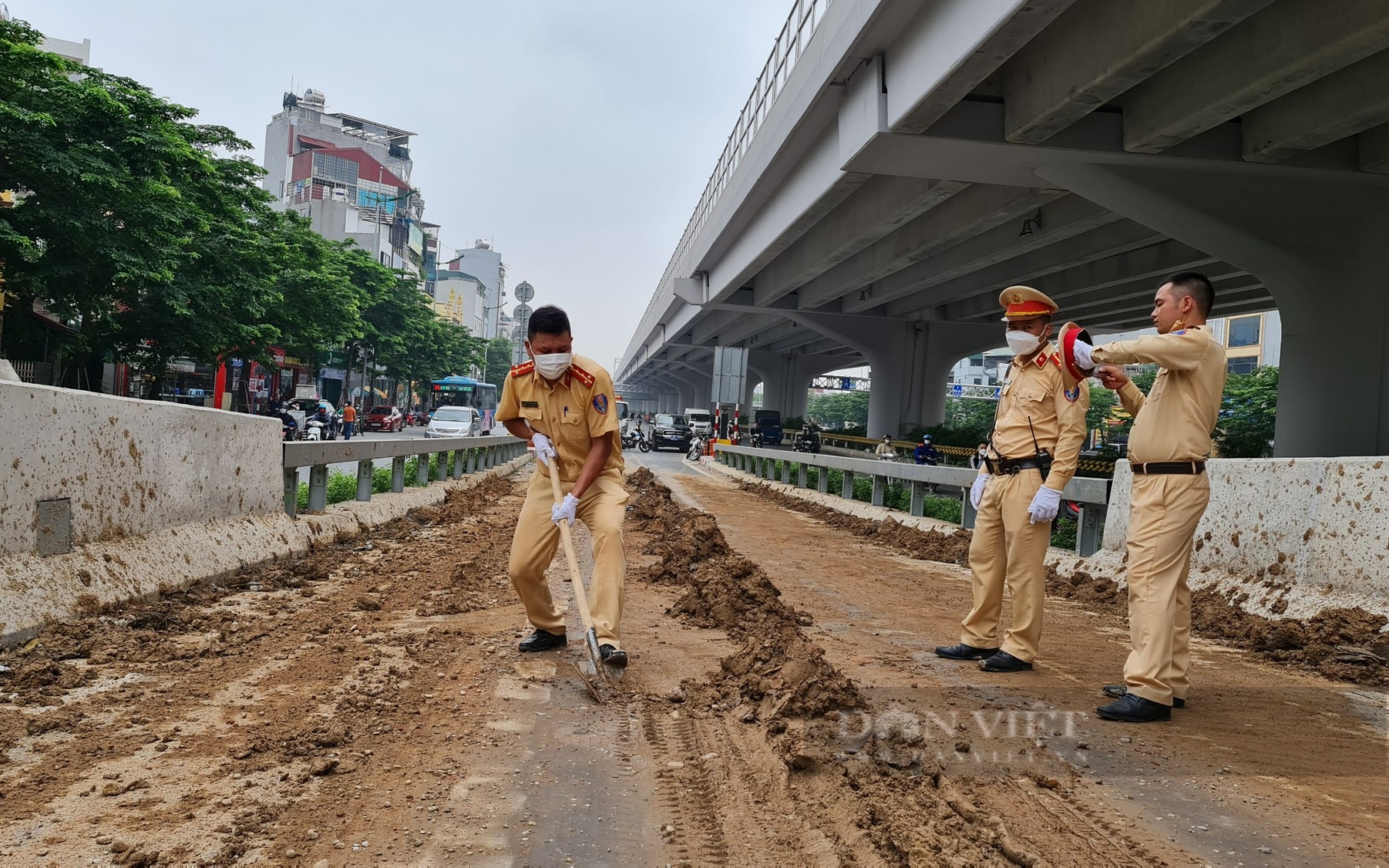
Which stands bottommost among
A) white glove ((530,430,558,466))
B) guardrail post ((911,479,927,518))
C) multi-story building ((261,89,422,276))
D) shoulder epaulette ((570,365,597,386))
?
guardrail post ((911,479,927,518))

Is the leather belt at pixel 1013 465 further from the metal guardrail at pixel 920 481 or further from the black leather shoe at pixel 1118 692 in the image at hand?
the metal guardrail at pixel 920 481

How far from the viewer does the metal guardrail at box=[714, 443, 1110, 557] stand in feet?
28.9

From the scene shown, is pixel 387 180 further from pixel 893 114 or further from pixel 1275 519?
pixel 1275 519

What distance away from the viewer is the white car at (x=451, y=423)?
3747cm

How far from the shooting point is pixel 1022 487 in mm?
5605

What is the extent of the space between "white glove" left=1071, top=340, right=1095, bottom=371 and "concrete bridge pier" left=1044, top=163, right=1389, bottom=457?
11545 mm

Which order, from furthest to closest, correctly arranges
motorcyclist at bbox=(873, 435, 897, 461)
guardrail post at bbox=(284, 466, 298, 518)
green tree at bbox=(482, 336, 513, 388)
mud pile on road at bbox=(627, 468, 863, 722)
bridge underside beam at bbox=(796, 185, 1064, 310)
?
green tree at bbox=(482, 336, 513, 388)
motorcyclist at bbox=(873, 435, 897, 461)
bridge underside beam at bbox=(796, 185, 1064, 310)
guardrail post at bbox=(284, 466, 298, 518)
mud pile on road at bbox=(627, 468, 863, 722)

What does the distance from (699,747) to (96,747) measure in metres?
2.09

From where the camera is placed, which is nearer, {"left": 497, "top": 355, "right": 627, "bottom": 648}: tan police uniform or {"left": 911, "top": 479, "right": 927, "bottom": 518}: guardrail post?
{"left": 497, "top": 355, "right": 627, "bottom": 648}: tan police uniform

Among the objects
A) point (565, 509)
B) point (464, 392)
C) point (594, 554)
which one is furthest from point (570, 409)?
point (464, 392)

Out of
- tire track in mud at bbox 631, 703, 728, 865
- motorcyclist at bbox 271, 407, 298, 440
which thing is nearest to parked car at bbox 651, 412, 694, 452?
motorcyclist at bbox 271, 407, 298, 440

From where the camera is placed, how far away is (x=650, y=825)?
3178 millimetres

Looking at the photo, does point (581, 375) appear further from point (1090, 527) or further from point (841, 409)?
point (841, 409)

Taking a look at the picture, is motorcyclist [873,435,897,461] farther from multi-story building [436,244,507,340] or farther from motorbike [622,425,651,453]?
multi-story building [436,244,507,340]
